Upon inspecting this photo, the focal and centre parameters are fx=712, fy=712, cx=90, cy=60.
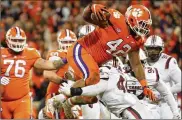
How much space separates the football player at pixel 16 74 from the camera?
916 cm

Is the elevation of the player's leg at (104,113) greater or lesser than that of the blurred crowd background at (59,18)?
lesser

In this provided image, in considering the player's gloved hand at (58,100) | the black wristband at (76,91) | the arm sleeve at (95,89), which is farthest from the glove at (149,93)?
the player's gloved hand at (58,100)

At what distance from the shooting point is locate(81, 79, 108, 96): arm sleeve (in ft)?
26.1

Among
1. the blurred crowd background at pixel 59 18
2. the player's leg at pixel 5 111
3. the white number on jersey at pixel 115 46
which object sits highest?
the blurred crowd background at pixel 59 18

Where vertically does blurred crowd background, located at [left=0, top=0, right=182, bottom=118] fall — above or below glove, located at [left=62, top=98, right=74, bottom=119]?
above

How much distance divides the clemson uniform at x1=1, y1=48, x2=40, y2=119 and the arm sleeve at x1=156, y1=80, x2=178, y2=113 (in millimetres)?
1622

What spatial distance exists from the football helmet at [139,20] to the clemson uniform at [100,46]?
0.09 metres

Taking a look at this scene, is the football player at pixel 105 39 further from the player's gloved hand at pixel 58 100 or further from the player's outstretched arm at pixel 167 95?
the player's outstretched arm at pixel 167 95

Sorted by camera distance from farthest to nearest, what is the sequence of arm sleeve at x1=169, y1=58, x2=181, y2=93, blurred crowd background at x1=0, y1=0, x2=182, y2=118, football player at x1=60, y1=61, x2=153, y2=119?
blurred crowd background at x1=0, y1=0, x2=182, y2=118 → arm sleeve at x1=169, y1=58, x2=181, y2=93 → football player at x1=60, y1=61, x2=153, y2=119

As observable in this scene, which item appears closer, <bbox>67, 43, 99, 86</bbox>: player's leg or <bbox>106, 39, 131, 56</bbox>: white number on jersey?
<bbox>67, 43, 99, 86</bbox>: player's leg

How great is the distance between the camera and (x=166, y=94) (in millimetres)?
8852

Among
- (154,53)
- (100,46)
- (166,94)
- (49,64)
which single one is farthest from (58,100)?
(154,53)

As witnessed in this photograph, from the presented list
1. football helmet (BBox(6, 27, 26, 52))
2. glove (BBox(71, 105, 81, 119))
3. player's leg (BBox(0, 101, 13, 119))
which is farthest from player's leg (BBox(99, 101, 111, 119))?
football helmet (BBox(6, 27, 26, 52))

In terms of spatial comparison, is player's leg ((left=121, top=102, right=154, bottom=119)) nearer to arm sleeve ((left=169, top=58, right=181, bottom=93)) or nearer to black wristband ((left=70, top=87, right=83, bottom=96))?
black wristband ((left=70, top=87, right=83, bottom=96))
